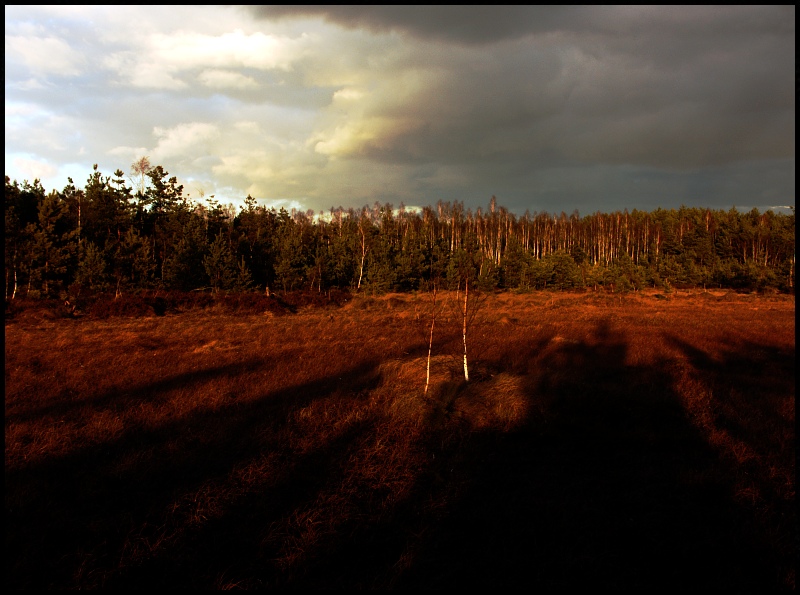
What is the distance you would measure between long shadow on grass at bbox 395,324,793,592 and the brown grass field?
24 millimetres

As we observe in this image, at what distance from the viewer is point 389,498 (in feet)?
15.1

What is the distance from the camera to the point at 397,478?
5.05 m

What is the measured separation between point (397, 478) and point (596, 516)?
2155mm

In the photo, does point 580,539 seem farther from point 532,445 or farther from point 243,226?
point 243,226

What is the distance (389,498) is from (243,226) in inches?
2124

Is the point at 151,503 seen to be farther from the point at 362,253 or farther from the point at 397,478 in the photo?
the point at 362,253

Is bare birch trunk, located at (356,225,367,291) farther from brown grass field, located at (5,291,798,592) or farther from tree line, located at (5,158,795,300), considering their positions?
brown grass field, located at (5,291,798,592)

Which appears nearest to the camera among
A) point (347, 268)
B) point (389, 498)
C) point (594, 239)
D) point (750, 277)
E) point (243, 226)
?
point (389, 498)

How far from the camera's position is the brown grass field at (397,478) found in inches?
142

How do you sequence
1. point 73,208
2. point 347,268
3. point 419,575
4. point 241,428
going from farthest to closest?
point 347,268
point 73,208
point 241,428
point 419,575

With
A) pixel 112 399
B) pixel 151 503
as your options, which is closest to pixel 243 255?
pixel 112 399

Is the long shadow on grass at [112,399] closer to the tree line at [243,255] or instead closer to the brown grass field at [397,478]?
the brown grass field at [397,478]

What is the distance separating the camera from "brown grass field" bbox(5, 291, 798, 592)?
3.60m

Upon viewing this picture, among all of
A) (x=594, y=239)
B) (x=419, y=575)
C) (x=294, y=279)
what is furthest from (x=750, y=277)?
(x=419, y=575)
